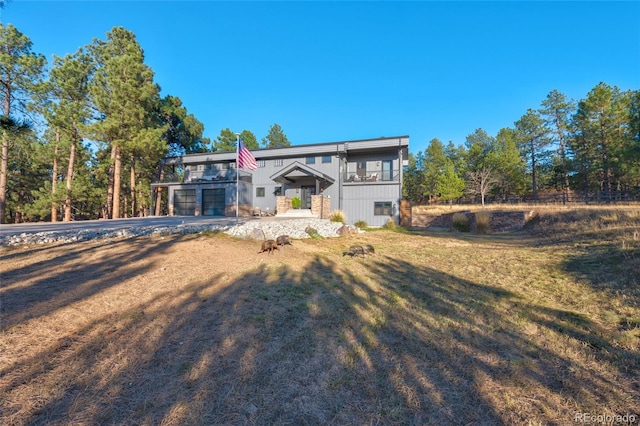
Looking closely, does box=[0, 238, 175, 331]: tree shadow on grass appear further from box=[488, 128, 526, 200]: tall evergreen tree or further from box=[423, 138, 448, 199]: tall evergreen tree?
box=[423, 138, 448, 199]: tall evergreen tree

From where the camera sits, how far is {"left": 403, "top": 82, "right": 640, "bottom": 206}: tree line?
87.0 feet

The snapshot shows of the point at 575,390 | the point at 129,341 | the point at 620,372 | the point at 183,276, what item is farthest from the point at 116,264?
the point at 620,372

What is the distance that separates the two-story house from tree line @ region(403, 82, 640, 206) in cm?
1801

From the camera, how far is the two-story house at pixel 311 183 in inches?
736

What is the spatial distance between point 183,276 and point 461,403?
5.00 metres

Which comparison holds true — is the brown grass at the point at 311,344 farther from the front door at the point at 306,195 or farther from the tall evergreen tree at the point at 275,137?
the tall evergreen tree at the point at 275,137

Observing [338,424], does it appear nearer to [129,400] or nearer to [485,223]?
[129,400]

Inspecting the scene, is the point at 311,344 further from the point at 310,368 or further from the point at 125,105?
the point at 125,105

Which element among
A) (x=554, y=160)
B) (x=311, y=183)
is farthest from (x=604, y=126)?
Result: (x=311, y=183)

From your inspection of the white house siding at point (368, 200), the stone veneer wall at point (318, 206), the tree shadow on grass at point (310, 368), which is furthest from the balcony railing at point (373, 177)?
the tree shadow on grass at point (310, 368)

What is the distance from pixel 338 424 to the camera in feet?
5.83

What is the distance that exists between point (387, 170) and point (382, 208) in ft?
10.4

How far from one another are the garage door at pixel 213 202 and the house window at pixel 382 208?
1255 centimetres

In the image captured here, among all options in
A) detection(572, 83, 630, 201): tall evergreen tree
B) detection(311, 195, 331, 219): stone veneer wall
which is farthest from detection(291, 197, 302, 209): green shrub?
detection(572, 83, 630, 201): tall evergreen tree
